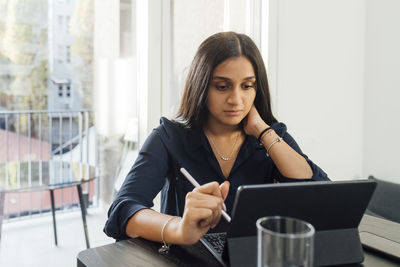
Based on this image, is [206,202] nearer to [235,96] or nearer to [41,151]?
[235,96]

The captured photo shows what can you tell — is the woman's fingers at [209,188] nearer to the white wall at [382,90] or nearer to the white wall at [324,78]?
the white wall at [324,78]

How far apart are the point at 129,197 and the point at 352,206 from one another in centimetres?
59

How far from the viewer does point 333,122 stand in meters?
2.68

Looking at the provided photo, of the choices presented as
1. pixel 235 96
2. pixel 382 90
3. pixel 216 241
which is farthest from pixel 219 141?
pixel 382 90

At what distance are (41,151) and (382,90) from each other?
2529 millimetres

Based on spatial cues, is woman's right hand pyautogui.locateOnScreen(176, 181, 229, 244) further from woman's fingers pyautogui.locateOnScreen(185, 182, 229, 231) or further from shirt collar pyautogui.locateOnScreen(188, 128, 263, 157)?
shirt collar pyautogui.locateOnScreen(188, 128, 263, 157)

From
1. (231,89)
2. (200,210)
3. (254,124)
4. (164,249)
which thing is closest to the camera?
(200,210)

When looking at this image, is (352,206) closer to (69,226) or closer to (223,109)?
(223,109)

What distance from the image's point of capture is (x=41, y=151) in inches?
119

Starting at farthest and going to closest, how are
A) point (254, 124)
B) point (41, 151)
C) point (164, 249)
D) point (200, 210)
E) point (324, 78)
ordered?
1. point (41, 151)
2. point (324, 78)
3. point (254, 124)
4. point (164, 249)
5. point (200, 210)

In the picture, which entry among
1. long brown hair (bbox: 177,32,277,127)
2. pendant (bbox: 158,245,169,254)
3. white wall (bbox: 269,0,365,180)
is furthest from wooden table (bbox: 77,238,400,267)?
white wall (bbox: 269,0,365,180)

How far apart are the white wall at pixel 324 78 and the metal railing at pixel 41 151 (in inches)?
50.1

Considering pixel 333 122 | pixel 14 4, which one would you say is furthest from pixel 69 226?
pixel 333 122

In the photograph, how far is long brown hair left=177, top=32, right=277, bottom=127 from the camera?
1.25 m
